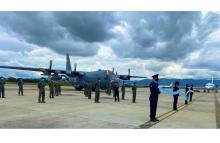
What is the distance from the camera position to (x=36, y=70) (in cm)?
4709

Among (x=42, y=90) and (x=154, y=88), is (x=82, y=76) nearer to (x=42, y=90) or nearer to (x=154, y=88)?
(x=42, y=90)

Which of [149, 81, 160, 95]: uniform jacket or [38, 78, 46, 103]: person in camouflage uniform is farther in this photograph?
[38, 78, 46, 103]: person in camouflage uniform

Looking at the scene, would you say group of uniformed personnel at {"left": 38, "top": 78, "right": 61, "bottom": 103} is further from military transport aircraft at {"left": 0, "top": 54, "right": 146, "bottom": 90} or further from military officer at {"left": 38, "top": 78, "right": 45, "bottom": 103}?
military transport aircraft at {"left": 0, "top": 54, "right": 146, "bottom": 90}

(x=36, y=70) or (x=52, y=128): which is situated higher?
(x=36, y=70)

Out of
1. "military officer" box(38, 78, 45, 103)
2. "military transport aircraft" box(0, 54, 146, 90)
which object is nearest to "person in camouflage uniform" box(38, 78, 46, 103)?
"military officer" box(38, 78, 45, 103)

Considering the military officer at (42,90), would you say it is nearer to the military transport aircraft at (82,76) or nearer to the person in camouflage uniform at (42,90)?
the person in camouflage uniform at (42,90)

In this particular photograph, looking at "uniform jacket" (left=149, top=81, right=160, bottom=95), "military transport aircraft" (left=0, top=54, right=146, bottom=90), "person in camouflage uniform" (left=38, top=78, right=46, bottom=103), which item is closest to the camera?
"uniform jacket" (left=149, top=81, right=160, bottom=95)

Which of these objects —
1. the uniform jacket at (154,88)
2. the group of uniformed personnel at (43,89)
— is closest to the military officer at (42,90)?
the group of uniformed personnel at (43,89)

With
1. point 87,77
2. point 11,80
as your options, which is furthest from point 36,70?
point 11,80
